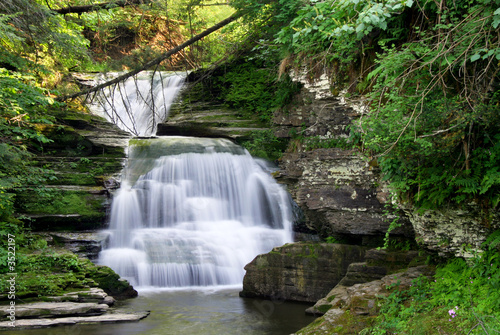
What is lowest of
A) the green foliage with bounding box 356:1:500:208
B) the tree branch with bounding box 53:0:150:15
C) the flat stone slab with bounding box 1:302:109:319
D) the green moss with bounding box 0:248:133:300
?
the flat stone slab with bounding box 1:302:109:319

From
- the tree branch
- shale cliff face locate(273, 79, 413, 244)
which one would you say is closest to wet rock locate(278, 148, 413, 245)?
shale cliff face locate(273, 79, 413, 244)

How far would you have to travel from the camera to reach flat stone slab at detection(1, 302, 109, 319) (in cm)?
720

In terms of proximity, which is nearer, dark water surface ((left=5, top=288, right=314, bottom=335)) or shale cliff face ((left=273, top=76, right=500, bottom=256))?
dark water surface ((left=5, top=288, right=314, bottom=335))

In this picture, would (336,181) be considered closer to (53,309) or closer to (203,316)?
(203,316)

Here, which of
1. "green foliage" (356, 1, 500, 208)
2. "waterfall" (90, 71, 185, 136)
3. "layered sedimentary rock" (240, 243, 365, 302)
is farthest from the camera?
"waterfall" (90, 71, 185, 136)

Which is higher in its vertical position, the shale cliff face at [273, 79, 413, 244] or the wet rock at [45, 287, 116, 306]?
the shale cliff face at [273, 79, 413, 244]

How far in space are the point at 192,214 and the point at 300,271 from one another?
458cm

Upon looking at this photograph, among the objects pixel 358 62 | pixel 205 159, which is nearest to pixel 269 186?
pixel 205 159

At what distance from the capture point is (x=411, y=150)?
18.3ft

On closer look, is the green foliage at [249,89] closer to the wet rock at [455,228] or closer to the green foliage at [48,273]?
the green foliage at [48,273]

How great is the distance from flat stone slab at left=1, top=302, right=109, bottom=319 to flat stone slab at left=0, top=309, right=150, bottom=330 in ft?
0.63

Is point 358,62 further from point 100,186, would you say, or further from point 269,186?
point 100,186

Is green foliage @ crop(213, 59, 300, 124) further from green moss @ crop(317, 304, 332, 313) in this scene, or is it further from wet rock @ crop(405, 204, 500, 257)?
wet rock @ crop(405, 204, 500, 257)

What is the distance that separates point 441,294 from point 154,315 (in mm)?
5097
